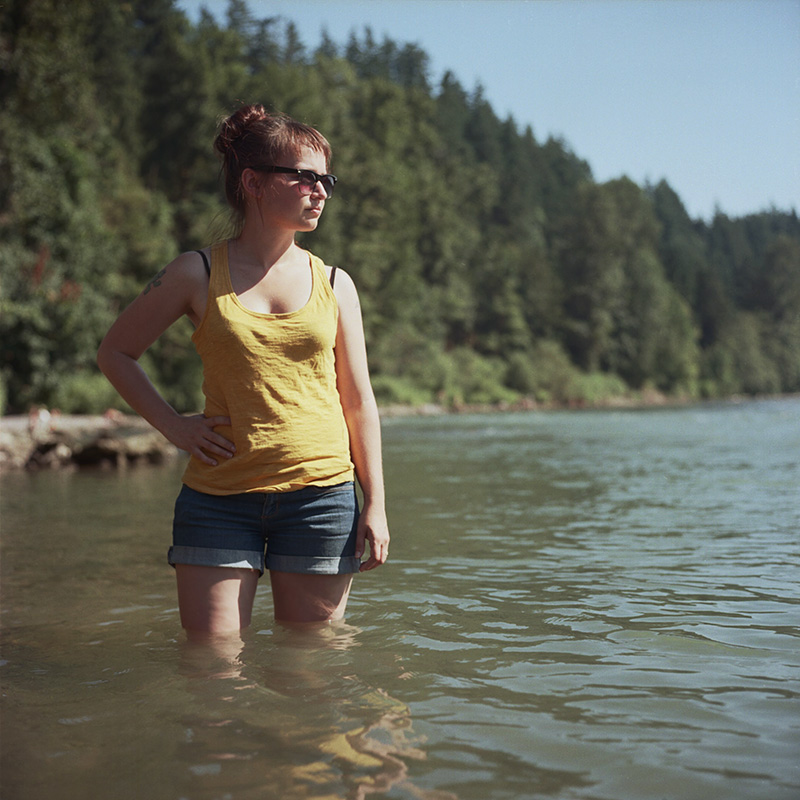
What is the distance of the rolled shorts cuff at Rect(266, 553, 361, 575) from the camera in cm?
359

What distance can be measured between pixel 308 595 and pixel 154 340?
3.66 ft

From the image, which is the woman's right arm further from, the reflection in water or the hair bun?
the reflection in water

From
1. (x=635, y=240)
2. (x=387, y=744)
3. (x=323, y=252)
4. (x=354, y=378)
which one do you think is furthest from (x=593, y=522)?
(x=635, y=240)

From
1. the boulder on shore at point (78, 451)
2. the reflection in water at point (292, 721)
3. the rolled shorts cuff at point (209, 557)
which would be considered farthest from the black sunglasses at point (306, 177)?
the boulder on shore at point (78, 451)

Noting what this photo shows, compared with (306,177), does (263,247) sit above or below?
below

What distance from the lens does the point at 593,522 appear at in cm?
890

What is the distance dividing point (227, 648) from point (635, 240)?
100 m

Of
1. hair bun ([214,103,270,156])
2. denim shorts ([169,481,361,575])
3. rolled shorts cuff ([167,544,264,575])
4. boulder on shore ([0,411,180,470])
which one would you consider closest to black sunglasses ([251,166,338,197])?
hair bun ([214,103,270,156])

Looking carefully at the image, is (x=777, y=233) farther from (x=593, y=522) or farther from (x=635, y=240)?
(x=593, y=522)

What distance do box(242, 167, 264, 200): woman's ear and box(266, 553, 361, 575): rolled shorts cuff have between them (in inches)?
52.9

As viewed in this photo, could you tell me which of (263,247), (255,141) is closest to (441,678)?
(263,247)

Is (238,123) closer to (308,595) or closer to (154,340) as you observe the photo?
(154,340)

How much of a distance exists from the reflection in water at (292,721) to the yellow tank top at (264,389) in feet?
2.21

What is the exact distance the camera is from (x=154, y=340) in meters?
3.54
